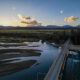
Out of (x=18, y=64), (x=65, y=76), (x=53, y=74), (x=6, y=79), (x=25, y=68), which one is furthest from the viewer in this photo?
(x=18, y=64)

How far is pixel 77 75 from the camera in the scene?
653 inches

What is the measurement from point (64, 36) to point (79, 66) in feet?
141

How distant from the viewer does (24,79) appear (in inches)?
582

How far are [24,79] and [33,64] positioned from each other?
5.31 m

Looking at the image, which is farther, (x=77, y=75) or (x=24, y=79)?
(x=77, y=75)

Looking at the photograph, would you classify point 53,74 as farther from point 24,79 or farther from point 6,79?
point 6,79

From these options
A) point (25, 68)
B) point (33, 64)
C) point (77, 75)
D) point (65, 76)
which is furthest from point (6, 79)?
point (77, 75)

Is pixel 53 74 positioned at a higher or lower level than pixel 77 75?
higher

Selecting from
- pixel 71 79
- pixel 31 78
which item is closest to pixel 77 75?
pixel 71 79

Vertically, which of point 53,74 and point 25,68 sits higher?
point 53,74

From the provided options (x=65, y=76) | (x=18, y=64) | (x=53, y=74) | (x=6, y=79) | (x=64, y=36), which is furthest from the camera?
(x=64, y=36)

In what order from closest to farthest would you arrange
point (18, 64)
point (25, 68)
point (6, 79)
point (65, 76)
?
1. point (6, 79)
2. point (65, 76)
3. point (25, 68)
4. point (18, 64)

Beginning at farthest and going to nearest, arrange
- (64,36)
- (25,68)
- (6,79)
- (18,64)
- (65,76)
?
(64,36)
(18,64)
(25,68)
(65,76)
(6,79)

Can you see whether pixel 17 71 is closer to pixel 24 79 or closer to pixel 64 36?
pixel 24 79
